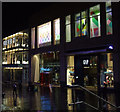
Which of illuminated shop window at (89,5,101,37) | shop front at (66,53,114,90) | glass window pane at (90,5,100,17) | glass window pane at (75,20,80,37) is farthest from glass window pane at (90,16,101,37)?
shop front at (66,53,114,90)

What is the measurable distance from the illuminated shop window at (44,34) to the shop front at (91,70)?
631 cm

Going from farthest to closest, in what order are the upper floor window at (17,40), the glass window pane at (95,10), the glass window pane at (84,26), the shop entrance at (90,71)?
the upper floor window at (17,40)
the glass window pane at (84,26)
the shop entrance at (90,71)
the glass window pane at (95,10)

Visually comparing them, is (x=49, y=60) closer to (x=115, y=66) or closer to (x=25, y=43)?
(x=25, y=43)

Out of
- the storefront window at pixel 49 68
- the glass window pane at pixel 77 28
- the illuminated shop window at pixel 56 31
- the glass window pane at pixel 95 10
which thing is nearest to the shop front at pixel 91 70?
the glass window pane at pixel 77 28

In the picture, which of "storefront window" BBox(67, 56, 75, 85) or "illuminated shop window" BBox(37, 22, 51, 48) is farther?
"illuminated shop window" BBox(37, 22, 51, 48)

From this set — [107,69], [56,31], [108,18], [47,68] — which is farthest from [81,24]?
[47,68]

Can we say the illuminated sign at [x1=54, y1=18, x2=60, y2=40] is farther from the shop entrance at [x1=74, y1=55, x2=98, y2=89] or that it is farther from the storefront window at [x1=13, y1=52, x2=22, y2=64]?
the storefront window at [x1=13, y1=52, x2=22, y2=64]

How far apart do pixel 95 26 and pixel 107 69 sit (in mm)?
5996

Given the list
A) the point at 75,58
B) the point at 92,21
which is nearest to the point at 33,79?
the point at 75,58

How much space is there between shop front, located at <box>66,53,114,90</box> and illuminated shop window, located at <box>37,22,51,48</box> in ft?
20.7

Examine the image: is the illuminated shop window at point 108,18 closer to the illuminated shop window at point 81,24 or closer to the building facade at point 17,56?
the illuminated shop window at point 81,24

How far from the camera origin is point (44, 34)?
31438 millimetres

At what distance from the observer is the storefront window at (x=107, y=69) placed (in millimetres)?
20656

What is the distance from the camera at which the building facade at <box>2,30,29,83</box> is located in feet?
125
